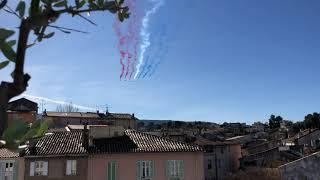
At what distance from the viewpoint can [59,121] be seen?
219ft

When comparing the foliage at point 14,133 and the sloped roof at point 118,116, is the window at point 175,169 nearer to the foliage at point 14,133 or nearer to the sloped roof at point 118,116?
the foliage at point 14,133

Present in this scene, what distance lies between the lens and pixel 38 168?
A: 3028 centimetres

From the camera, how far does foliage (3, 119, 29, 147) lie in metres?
1.51

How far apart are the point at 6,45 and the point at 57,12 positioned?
0.77 feet

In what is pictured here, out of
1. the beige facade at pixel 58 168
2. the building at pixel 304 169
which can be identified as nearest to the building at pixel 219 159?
the beige facade at pixel 58 168

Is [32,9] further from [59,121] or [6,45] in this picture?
[59,121]

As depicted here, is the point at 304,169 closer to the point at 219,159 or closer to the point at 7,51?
the point at 7,51

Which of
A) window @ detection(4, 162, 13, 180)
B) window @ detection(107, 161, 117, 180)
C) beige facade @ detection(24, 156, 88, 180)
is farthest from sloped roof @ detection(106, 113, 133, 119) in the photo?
window @ detection(4, 162, 13, 180)

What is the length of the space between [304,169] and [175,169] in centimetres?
1757

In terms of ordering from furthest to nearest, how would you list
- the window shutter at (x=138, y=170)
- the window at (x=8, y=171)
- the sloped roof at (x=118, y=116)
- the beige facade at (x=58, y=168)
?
the sloped roof at (x=118, y=116)
the window shutter at (x=138, y=170)
the window at (x=8, y=171)
the beige facade at (x=58, y=168)

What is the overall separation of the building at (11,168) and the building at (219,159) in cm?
2242

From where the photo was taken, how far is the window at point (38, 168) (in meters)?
30.1

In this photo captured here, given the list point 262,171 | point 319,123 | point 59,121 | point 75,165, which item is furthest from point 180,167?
point 319,123

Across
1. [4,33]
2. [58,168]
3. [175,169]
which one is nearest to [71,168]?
[58,168]
